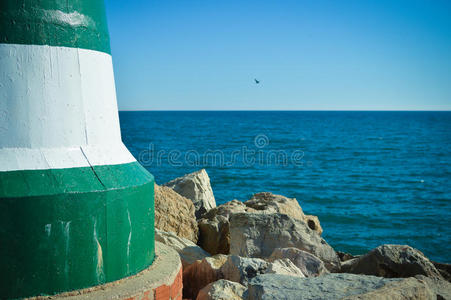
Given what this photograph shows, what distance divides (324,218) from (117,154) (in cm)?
1310

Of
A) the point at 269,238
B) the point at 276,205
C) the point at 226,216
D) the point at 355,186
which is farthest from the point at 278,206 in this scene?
the point at 355,186

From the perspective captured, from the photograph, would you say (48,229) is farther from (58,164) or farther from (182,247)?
(182,247)

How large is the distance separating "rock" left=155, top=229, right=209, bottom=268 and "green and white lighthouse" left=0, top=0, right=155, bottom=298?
199 centimetres

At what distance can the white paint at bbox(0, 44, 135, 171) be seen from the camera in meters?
2.63

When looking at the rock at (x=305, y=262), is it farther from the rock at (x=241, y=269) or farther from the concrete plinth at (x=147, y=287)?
the concrete plinth at (x=147, y=287)

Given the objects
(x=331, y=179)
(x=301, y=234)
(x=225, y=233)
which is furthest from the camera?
(x=331, y=179)

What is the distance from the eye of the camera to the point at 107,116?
2984 mm

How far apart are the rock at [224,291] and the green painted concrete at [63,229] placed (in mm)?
1038

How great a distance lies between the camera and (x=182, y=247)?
16.8 ft

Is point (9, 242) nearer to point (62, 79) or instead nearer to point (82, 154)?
point (82, 154)

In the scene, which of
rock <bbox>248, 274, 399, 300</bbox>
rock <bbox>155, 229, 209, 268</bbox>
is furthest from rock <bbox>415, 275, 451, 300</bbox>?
rock <bbox>155, 229, 209, 268</bbox>

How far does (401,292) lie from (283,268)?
1294 millimetres

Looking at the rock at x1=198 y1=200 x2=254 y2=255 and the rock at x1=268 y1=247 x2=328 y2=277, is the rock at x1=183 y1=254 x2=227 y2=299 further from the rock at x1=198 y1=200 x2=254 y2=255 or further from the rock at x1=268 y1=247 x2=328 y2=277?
the rock at x1=198 y1=200 x2=254 y2=255

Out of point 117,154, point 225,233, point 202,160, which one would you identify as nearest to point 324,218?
point 225,233
